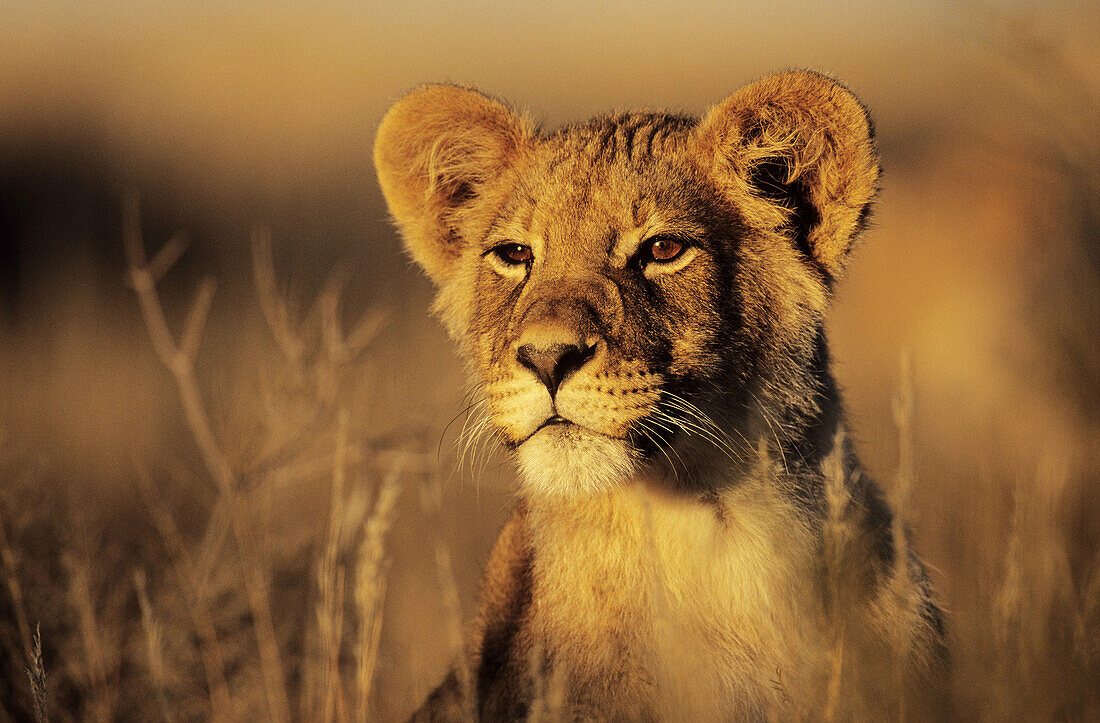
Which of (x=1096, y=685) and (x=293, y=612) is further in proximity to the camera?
(x=293, y=612)

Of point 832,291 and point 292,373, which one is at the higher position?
point 832,291

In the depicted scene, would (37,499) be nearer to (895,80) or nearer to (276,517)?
(276,517)

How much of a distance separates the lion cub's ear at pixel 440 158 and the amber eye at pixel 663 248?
922mm

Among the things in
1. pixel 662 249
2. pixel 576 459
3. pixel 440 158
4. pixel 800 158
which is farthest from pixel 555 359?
pixel 440 158

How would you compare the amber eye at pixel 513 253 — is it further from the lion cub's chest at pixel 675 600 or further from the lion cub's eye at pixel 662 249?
the lion cub's chest at pixel 675 600

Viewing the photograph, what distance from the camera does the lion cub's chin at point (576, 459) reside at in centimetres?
359

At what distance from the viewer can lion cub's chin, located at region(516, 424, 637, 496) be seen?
11.8 feet

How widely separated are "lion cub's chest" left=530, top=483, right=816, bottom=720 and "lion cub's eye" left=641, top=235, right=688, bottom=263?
813 mm

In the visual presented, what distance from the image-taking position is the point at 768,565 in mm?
3773

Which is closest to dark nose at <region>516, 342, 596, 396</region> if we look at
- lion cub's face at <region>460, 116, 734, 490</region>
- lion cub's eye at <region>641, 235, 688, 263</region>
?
lion cub's face at <region>460, 116, 734, 490</region>

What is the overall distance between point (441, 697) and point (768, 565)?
131 cm

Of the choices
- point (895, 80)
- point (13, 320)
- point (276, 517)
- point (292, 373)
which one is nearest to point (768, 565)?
point (292, 373)

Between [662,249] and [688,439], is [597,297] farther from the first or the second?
[688,439]

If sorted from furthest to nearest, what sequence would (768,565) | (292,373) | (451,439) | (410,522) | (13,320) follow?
(13,320), (410,522), (451,439), (292,373), (768,565)
